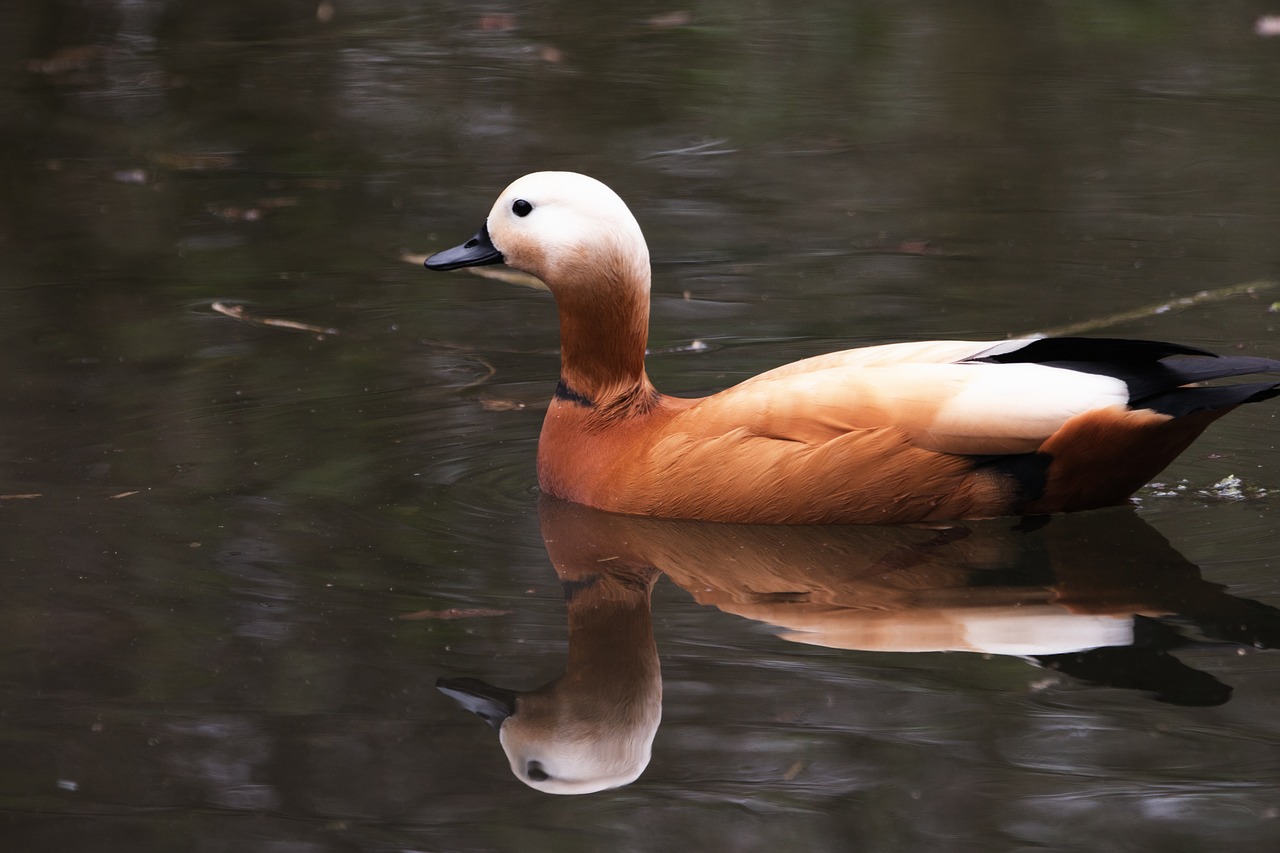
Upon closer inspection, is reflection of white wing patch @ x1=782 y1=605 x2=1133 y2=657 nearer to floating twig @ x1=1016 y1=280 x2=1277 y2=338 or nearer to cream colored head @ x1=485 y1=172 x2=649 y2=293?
cream colored head @ x1=485 y1=172 x2=649 y2=293

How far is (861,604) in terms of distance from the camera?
4.82m

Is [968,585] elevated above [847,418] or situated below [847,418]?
below

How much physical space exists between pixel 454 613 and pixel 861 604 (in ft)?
3.71

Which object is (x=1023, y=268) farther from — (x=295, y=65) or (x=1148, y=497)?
(x=295, y=65)

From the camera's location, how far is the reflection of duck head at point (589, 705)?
13.0ft

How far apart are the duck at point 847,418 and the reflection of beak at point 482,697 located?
1314 mm

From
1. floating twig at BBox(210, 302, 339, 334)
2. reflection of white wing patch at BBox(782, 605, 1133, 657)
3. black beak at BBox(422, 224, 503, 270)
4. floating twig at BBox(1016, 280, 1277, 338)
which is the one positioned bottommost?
floating twig at BBox(210, 302, 339, 334)

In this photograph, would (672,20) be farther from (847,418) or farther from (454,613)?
(454,613)

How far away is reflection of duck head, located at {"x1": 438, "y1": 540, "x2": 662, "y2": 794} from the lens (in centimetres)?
396

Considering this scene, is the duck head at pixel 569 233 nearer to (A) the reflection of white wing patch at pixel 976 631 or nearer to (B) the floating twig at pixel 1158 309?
(A) the reflection of white wing patch at pixel 976 631

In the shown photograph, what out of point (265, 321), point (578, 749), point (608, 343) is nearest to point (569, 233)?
point (608, 343)

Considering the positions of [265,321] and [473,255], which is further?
[265,321]

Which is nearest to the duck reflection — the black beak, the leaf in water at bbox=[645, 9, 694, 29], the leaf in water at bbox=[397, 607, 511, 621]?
the leaf in water at bbox=[397, 607, 511, 621]

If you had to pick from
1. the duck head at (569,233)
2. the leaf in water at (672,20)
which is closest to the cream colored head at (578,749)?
the duck head at (569,233)
